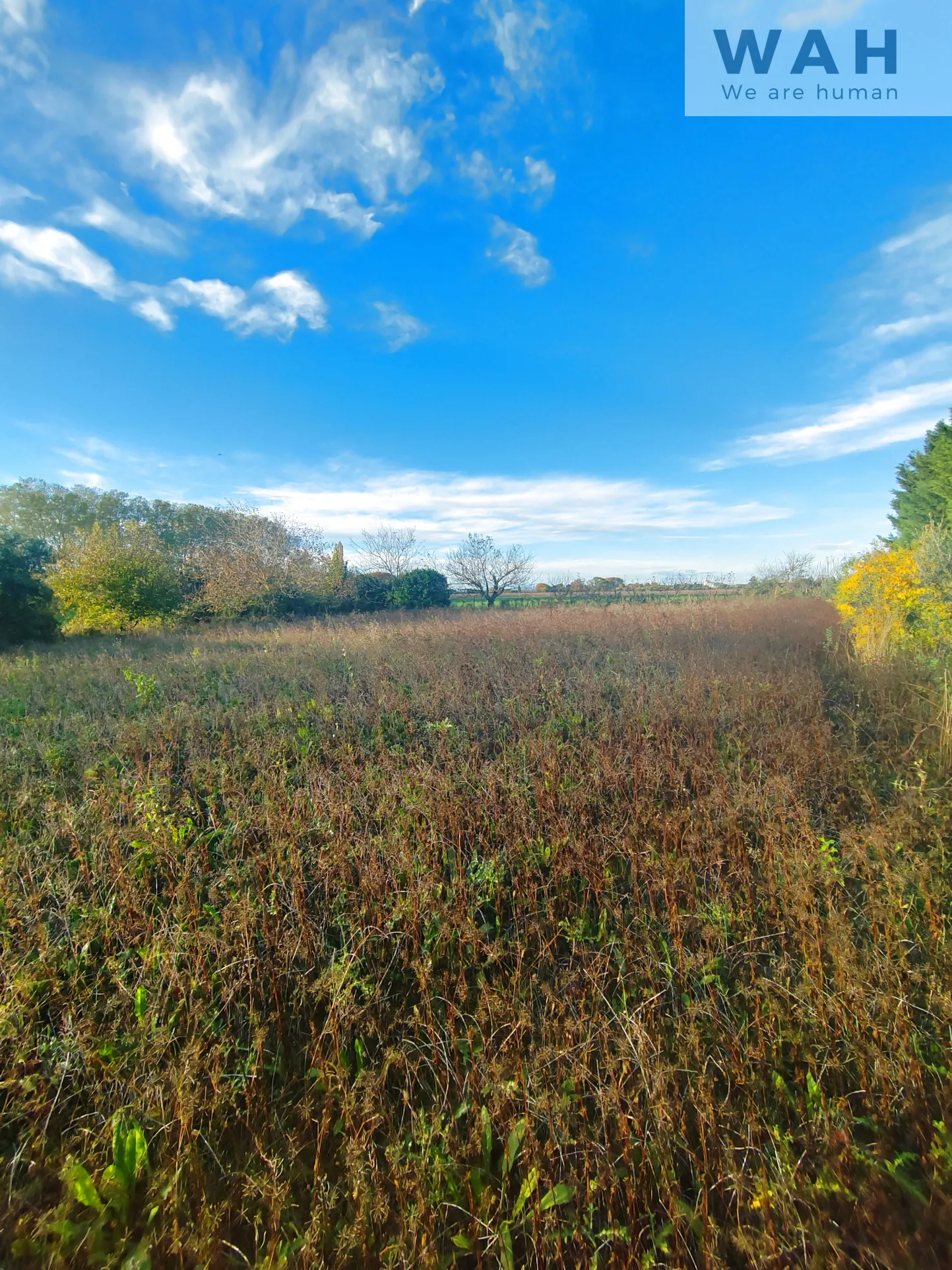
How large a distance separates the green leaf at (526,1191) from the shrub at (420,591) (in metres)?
21.6

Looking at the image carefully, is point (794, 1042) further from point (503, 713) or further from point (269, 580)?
point (269, 580)

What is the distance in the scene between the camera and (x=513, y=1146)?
4.54 ft

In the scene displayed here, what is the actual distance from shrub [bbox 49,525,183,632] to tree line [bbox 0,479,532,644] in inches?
1.1

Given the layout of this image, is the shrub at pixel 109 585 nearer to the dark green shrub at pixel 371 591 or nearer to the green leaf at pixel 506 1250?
the dark green shrub at pixel 371 591

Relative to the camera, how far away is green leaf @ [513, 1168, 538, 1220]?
1268 millimetres

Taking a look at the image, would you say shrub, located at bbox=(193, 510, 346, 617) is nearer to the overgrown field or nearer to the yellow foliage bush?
the overgrown field

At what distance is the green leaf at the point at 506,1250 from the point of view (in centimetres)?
117

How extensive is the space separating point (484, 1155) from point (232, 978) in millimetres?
1166

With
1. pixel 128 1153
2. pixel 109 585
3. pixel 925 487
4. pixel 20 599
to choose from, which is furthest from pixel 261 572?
pixel 925 487

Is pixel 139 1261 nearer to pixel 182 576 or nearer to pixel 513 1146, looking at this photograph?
pixel 513 1146

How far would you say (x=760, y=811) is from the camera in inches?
113

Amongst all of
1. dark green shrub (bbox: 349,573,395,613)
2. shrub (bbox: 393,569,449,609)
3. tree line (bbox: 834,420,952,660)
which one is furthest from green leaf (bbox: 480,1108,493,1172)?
→ shrub (bbox: 393,569,449,609)

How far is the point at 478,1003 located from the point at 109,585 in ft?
56.1

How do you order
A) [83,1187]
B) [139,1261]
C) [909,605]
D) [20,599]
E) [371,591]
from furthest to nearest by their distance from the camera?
[371,591] < [20,599] < [909,605] < [83,1187] < [139,1261]
